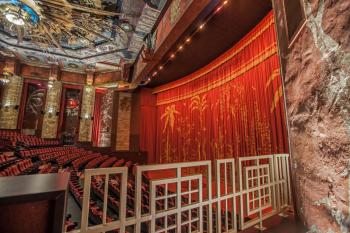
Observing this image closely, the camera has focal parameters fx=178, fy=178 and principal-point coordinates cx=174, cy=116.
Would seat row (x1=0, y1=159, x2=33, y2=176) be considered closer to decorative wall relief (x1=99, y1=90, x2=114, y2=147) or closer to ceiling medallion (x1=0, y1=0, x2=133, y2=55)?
ceiling medallion (x1=0, y1=0, x2=133, y2=55)

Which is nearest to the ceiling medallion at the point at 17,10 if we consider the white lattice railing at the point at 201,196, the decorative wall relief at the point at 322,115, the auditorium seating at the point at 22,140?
the auditorium seating at the point at 22,140

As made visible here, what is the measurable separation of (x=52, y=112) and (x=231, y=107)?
10130 mm

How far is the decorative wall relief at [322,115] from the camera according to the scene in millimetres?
1067

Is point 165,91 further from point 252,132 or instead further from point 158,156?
point 252,132

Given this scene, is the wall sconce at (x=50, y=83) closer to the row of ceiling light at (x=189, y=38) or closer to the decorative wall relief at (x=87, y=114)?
the decorative wall relief at (x=87, y=114)

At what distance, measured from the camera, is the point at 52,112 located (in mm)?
10281

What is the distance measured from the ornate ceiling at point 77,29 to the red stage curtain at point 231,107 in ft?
8.37

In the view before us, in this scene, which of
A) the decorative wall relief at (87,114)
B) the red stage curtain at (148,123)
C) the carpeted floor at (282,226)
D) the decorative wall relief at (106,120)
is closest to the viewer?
the carpeted floor at (282,226)

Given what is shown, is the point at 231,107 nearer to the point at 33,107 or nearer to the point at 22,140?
the point at 22,140

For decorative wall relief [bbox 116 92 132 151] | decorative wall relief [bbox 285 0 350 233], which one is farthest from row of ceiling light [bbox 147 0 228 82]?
decorative wall relief [bbox 116 92 132 151]

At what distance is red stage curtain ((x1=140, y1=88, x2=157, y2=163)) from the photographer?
8.98 m

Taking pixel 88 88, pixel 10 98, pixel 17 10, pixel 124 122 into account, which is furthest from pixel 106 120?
pixel 17 10

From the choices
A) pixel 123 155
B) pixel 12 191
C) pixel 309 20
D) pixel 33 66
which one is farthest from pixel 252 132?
pixel 33 66

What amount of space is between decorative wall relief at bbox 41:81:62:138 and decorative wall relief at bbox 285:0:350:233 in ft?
39.0
